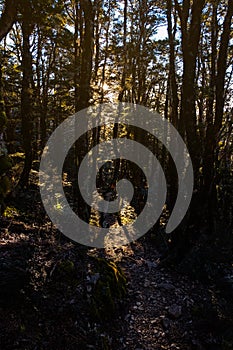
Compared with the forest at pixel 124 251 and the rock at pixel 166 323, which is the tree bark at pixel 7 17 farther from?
the rock at pixel 166 323

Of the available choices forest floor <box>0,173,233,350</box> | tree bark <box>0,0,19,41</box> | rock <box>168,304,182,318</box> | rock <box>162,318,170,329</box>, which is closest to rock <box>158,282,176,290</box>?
forest floor <box>0,173,233,350</box>

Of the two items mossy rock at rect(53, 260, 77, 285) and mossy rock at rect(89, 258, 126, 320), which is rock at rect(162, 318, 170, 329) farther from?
mossy rock at rect(53, 260, 77, 285)

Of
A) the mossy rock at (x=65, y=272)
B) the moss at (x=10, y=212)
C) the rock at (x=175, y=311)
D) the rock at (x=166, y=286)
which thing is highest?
the moss at (x=10, y=212)

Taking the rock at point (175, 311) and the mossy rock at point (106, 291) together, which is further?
the rock at point (175, 311)

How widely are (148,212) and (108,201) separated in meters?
2.40

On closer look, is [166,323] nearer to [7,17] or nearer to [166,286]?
[166,286]

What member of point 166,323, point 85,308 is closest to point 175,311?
point 166,323

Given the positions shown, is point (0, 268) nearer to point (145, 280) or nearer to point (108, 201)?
point (145, 280)

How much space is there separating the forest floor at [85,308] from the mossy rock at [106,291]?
0.10 meters

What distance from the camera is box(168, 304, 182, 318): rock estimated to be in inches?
269

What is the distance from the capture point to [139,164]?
1916 cm

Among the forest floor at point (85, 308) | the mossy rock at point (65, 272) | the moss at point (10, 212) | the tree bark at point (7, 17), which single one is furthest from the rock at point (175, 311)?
the tree bark at point (7, 17)

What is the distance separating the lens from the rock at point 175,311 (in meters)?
6.84

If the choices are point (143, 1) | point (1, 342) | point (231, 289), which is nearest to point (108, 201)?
point (231, 289)
